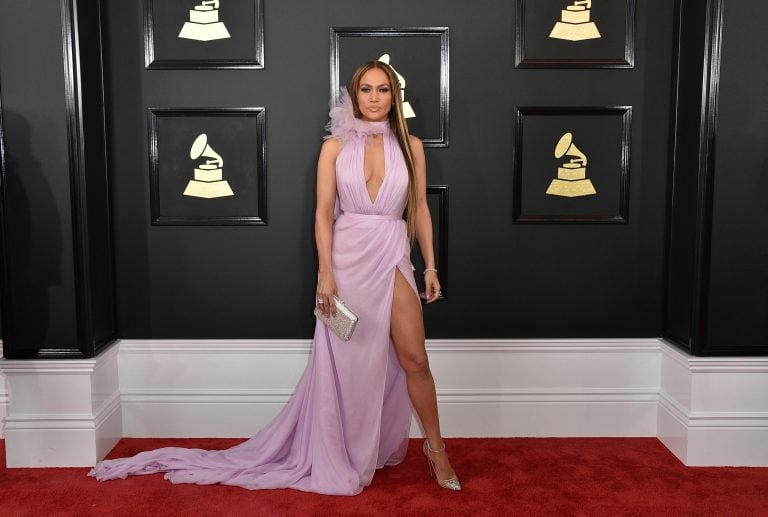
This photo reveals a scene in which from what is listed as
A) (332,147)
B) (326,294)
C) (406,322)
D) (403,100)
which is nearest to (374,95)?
(332,147)

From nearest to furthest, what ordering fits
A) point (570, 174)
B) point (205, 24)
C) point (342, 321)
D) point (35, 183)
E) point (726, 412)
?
1. point (342, 321)
2. point (35, 183)
3. point (726, 412)
4. point (205, 24)
5. point (570, 174)

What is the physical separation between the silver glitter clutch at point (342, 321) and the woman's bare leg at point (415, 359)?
237mm

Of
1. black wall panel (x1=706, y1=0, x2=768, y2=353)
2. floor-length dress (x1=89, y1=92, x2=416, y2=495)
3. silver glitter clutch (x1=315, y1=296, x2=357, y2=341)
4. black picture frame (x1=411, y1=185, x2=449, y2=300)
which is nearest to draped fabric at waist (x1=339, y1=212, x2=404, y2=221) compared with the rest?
floor-length dress (x1=89, y1=92, x2=416, y2=495)

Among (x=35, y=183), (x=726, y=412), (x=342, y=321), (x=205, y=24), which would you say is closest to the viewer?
(x=342, y=321)

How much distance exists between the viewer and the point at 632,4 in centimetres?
337

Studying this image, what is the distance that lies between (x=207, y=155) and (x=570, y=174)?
1856 mm

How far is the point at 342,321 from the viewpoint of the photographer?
2848 millimetres

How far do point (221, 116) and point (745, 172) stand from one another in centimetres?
254

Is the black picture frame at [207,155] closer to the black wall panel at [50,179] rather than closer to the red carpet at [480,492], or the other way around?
the black wall panel at [50,179]

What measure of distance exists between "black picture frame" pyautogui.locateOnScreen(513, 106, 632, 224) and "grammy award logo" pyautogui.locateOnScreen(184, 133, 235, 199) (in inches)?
59.0

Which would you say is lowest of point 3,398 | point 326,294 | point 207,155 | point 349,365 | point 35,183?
point 3,398

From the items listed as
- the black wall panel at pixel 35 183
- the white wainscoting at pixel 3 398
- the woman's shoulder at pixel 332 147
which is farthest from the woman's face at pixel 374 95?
the white wainscoting at pixel 3 398

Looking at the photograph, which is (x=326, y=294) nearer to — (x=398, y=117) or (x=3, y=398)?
(x=398, y=117)

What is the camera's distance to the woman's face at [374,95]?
292 cm
